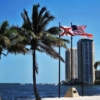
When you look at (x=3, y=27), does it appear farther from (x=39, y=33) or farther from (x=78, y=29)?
(x=78, y=29)

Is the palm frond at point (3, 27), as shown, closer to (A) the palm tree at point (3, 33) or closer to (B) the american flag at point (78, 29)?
(A) the palm tree at point (3, 33)

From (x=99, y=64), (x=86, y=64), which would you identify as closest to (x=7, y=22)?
(x=99, y=64)

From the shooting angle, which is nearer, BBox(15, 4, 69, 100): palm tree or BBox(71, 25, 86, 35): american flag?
BBox(15, 4, 69, 100): palm tree

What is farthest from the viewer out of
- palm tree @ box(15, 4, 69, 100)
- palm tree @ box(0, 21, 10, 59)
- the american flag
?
the american flag

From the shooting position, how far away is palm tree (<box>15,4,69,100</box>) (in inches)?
1043

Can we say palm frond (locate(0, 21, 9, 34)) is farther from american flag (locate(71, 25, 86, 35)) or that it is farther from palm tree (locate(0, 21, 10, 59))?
american flag (locate(71, 25, 86, 35))

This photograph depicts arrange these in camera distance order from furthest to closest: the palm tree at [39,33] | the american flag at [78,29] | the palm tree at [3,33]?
the american flag at [78,29]
the palm tree at [39,33]
the palm tree at [3,33]

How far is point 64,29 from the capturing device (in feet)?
112

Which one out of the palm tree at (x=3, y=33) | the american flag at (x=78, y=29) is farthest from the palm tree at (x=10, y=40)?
the american flag at (x=78, y=29)

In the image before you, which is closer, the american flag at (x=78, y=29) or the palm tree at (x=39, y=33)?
the palm tree at (x=39, y=33)

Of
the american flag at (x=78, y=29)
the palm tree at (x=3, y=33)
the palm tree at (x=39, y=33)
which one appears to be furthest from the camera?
the american flag at (x=78, y=29)

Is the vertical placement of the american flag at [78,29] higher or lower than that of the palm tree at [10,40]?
higher

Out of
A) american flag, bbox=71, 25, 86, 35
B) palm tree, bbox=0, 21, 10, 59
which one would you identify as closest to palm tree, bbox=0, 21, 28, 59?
palm tree, bbox=0, 21, 10, 59

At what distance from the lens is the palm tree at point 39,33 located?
26.5m
